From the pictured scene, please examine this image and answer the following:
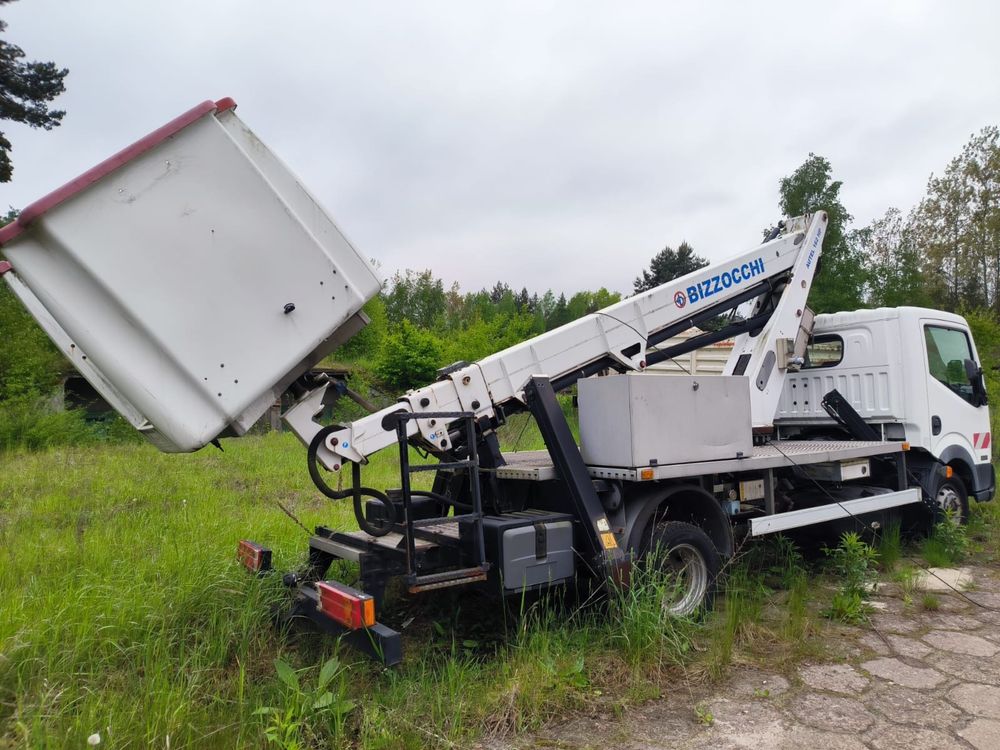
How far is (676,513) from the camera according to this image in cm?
480

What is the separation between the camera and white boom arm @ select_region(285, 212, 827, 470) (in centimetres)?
404

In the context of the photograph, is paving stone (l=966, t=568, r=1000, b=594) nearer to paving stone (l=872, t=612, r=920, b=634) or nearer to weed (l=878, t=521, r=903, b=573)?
weed (l=878, t=521, r=903, b=573)

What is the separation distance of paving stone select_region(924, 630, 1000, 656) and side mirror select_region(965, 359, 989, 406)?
136 inches

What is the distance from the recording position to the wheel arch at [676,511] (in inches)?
172

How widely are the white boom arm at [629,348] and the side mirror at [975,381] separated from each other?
79.2 inches

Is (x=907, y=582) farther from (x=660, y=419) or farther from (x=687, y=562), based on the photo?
(x=660, y=419)

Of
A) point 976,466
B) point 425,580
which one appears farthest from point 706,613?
point 976,466

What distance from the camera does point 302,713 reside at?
3025 millimetres

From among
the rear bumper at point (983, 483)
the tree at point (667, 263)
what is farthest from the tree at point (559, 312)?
the rear bumper at point (983, 483)

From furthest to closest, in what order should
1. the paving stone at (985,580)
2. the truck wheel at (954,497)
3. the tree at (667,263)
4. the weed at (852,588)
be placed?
the tree at (667,263), the truck wheel at (954,497), the paving stone at (985,580), the weed at (852,588)

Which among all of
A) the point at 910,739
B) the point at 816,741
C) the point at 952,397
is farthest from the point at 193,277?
→ the point at 952,397

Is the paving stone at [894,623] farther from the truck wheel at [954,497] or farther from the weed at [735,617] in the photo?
the truck wheel at [954,497]

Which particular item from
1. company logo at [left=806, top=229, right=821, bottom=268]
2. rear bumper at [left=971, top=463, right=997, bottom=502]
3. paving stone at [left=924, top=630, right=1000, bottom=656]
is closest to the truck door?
rear bumper at [left=971, top=463, right=997, bottom=502]

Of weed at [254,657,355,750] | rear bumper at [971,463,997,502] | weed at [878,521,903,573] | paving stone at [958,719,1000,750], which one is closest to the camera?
weed at [254,657,355,750]
